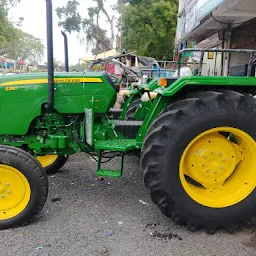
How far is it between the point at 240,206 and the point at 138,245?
0.96 metres

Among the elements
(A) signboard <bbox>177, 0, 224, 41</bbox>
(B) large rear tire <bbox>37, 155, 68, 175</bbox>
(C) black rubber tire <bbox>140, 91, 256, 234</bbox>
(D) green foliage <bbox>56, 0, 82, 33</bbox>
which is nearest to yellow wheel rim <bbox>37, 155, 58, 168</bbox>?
(B) large rear tire <bbox>37, 155, 68, 175</bbox>

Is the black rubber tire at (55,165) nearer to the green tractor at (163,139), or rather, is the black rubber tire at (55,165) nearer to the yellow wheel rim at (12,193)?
the green tractor at (163,139)

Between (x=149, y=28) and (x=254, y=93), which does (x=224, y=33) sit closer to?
(x=254, y=93)

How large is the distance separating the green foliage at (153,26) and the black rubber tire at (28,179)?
71.6 ft

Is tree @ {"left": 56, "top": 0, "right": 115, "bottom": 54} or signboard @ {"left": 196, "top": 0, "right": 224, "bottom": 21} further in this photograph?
tree @ {"left": 56, "top": 0, "right": 115, "bottom": 54}

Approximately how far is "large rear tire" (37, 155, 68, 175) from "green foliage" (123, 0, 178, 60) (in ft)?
67.4

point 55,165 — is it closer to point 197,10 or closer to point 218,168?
point 218,168

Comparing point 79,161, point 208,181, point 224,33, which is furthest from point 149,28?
point 208,181

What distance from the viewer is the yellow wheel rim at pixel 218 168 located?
2.93 m

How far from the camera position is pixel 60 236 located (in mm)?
2791

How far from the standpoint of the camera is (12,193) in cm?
295

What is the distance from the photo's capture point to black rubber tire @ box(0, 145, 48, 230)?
113 inches

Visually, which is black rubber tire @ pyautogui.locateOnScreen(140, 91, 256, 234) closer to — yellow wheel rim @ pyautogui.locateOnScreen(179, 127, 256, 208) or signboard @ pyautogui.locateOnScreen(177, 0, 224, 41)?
yellow wheel rim @ pyautogui.locateOnScreen(179, 127, 256, 208)

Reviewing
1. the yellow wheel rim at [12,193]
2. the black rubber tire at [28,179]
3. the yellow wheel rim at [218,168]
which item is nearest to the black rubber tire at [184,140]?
the yellow wheel rim at [218,168]
